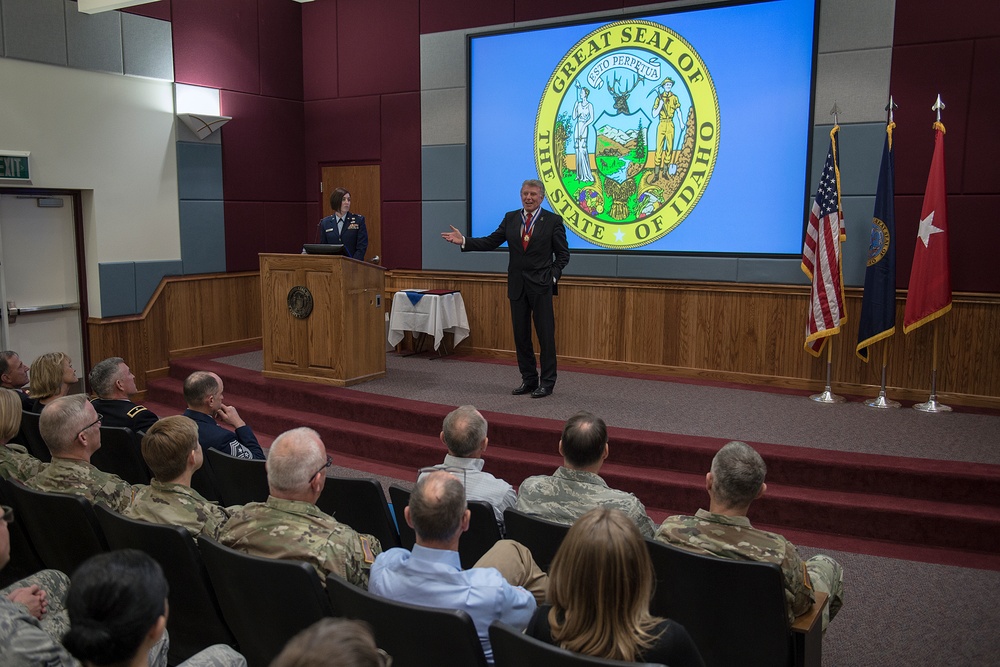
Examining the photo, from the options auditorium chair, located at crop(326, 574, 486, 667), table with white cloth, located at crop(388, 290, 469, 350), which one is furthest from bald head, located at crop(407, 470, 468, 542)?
table with white cloth, located at crop(388, 290, 469, 350)

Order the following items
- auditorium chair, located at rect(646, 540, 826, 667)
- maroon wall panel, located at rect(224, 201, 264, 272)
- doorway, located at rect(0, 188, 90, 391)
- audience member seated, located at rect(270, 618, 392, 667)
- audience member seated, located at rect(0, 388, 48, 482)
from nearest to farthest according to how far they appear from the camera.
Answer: audience member seated, located at rect(270, 618, 392, 667) < auditorium chair, located at rect(646, 540, 826, 667) < audience member seated, located at rect(0, 388, 48, 482) < doorway, located at rect(0, 188, 90, 391) < maroon wall panel, located at rect(224, 201, 264, 272)

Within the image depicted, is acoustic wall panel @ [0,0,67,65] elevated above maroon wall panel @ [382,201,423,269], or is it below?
above

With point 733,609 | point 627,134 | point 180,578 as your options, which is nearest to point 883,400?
point 627,134

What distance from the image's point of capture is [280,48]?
8.42m

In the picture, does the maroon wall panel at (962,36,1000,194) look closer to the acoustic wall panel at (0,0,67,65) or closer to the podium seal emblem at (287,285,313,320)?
the podium seal emblem at (287,285,313,320)

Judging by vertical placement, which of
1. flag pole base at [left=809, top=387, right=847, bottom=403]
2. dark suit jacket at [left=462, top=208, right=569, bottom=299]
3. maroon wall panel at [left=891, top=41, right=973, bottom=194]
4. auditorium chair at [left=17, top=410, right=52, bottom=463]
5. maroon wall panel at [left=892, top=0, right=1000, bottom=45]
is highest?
maroon wall panel at [left=892, top=0, right=1000, bottom=45]

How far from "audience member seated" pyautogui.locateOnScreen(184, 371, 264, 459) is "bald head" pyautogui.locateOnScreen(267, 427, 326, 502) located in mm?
1178

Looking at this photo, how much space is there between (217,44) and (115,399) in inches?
198

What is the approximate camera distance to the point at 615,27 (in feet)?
22.3

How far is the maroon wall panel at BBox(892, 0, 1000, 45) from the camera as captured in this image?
549cm

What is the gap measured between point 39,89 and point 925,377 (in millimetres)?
7095

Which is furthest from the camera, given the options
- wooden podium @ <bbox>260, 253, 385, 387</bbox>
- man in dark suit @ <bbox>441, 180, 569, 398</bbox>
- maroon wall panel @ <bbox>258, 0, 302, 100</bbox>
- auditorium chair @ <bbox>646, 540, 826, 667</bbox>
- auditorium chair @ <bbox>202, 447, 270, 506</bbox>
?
maroon wall panel @ <bbox>258, 0, 302, 100</bbox>

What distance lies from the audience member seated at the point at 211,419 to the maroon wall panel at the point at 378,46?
5.16 metres

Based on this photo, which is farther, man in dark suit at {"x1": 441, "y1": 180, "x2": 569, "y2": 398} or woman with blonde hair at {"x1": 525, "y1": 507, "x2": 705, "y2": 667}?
man in dark suit at {"x1": 441, "y1": 180, "x2": 569, "y2": 398}
